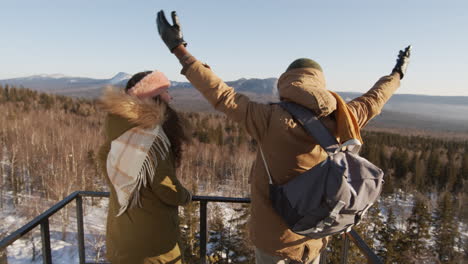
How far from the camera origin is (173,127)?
1.78m

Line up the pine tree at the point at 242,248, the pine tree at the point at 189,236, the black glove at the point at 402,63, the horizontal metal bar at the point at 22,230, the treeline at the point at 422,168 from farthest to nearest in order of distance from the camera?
the treeline at the point at 422,168
the pine tree at the point at 242,248
the pine tree at the point at 189,236
the black glove at the point at 402,63
the horizontal metal bar at the point at 22,230

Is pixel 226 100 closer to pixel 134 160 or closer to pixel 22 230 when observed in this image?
pixel 134 160

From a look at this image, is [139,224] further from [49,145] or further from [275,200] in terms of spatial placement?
[49,145]

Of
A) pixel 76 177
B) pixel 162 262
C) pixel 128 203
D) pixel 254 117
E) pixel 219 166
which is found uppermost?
pixel 254 117

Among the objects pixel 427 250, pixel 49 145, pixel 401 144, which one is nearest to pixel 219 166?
pixel 49 145

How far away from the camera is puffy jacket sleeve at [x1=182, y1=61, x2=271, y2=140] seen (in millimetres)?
1603

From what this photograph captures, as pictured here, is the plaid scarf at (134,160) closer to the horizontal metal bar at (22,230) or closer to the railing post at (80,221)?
the horizontal metal bar at (22,230)

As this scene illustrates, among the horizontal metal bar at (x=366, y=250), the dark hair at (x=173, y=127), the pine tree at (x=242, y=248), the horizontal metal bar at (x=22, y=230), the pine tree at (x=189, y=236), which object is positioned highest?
the dark hair at (x=173, y=127)

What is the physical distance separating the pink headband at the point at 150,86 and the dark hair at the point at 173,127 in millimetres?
28

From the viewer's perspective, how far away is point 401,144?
44.0 meters

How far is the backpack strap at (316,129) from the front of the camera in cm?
155

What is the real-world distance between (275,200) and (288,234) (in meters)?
0.27

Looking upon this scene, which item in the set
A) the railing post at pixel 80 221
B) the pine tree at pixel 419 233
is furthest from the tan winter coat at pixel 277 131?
the pine tree at pixel 419 233

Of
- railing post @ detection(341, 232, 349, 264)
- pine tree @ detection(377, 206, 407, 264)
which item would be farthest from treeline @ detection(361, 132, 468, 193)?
railing post @ detection(341, 232, 349, 264)
